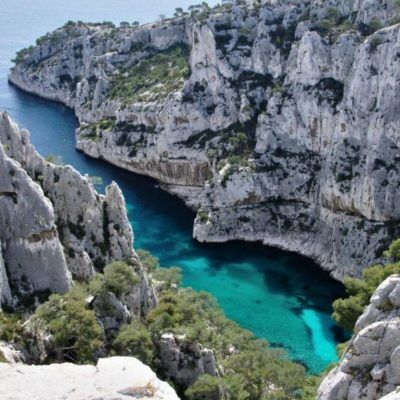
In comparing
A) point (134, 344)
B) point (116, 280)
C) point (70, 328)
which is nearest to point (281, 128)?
point (116, 280)

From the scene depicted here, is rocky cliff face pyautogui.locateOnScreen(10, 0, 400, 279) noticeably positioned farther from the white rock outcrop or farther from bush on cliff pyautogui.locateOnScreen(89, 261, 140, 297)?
bush on cliff pyautogui.locateOnScreen(89, 261, 140, 297)

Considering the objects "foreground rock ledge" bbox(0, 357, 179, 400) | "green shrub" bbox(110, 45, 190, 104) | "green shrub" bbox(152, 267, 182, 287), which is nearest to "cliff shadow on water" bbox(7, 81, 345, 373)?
"green shrub" bbox(152, 267, 182, 287)

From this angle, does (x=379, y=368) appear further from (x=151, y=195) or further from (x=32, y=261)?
(x=151, y=195)

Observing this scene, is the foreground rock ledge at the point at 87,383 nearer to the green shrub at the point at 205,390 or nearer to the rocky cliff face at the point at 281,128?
the green shrub at the point at 205,390

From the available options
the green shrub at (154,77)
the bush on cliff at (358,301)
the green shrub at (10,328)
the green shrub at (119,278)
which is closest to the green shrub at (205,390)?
the green shrub at (119,278)

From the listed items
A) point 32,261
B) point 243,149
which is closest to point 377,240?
point 243,149

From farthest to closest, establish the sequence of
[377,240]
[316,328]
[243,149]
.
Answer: [243,149]
[377,240]
[316,328]

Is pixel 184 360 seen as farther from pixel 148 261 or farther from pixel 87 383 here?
pixel 87 383
